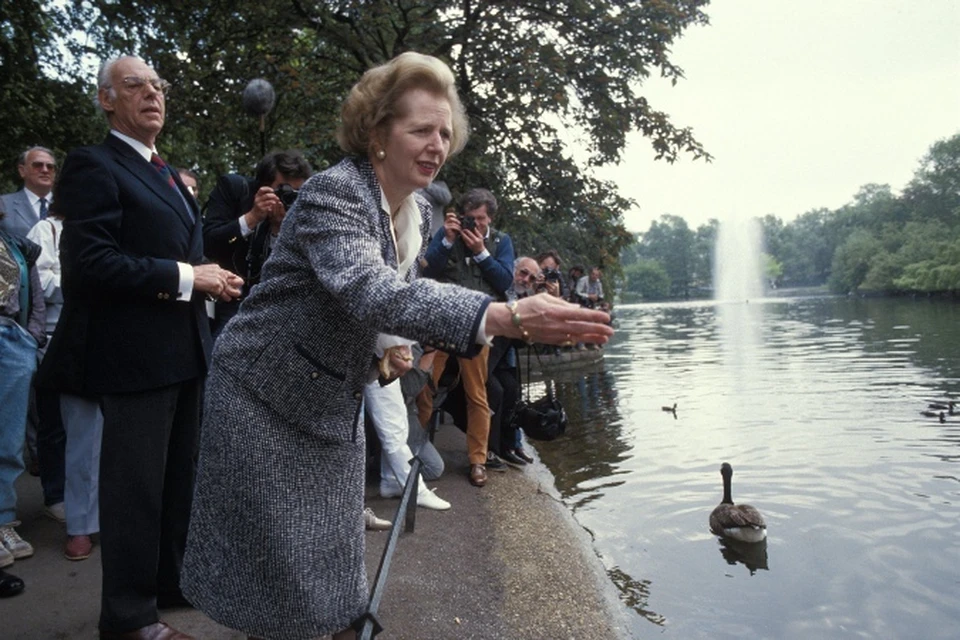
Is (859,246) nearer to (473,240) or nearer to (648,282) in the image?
(648,282)

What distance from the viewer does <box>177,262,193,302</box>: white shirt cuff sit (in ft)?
9.27

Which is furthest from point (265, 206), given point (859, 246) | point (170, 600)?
point (859, 246)

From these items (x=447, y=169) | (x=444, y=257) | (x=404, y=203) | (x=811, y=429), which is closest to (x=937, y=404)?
(x=811, y=429)

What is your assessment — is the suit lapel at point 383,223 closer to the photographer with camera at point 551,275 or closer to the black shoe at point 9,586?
the black shoe at point 9,586

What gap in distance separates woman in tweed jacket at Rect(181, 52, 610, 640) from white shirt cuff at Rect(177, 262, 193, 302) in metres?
0.84

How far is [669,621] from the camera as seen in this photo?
4.77m

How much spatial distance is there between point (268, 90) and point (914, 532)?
253 inches

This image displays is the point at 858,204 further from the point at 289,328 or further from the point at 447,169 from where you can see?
the point at 289,328

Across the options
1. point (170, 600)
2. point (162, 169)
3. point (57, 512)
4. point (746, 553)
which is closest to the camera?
point (162, 169)

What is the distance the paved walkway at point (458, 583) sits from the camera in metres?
3.27

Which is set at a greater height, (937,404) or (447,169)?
(447,169)

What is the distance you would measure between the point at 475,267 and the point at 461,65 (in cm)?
715

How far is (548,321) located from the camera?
159 centimetres

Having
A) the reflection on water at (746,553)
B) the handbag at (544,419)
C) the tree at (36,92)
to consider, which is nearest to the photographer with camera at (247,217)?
the handbag at (544,419)
